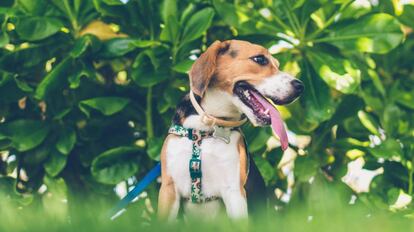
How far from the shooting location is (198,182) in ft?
8.07

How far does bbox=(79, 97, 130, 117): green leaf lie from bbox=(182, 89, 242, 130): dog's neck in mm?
1135

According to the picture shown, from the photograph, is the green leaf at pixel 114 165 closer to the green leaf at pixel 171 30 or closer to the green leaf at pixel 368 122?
the green leaf at pixel 171 30

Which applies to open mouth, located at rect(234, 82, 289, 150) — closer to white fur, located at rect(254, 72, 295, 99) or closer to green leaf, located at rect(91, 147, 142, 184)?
white fur, located at rect(254, 72, 295, 99)

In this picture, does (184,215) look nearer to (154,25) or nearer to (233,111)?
(233,111)

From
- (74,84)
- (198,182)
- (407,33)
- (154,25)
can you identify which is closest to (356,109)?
(407,33)

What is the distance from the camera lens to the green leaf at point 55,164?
3869 millimetres

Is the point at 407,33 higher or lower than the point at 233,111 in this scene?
lower

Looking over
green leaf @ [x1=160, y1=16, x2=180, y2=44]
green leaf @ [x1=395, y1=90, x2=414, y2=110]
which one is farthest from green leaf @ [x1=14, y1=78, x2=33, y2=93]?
green leaf @ [x1=395, y1=90, x2=414, y2=110]

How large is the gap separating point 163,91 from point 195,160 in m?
1.46

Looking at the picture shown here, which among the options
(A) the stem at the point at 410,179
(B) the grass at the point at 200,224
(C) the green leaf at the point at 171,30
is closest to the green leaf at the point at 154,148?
(C) the green leaf at the point at 171,30

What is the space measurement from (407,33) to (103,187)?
6.75ft

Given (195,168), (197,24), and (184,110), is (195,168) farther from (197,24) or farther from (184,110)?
(197,24)

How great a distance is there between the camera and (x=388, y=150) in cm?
393

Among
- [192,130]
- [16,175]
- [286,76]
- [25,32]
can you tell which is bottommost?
[16,175]
